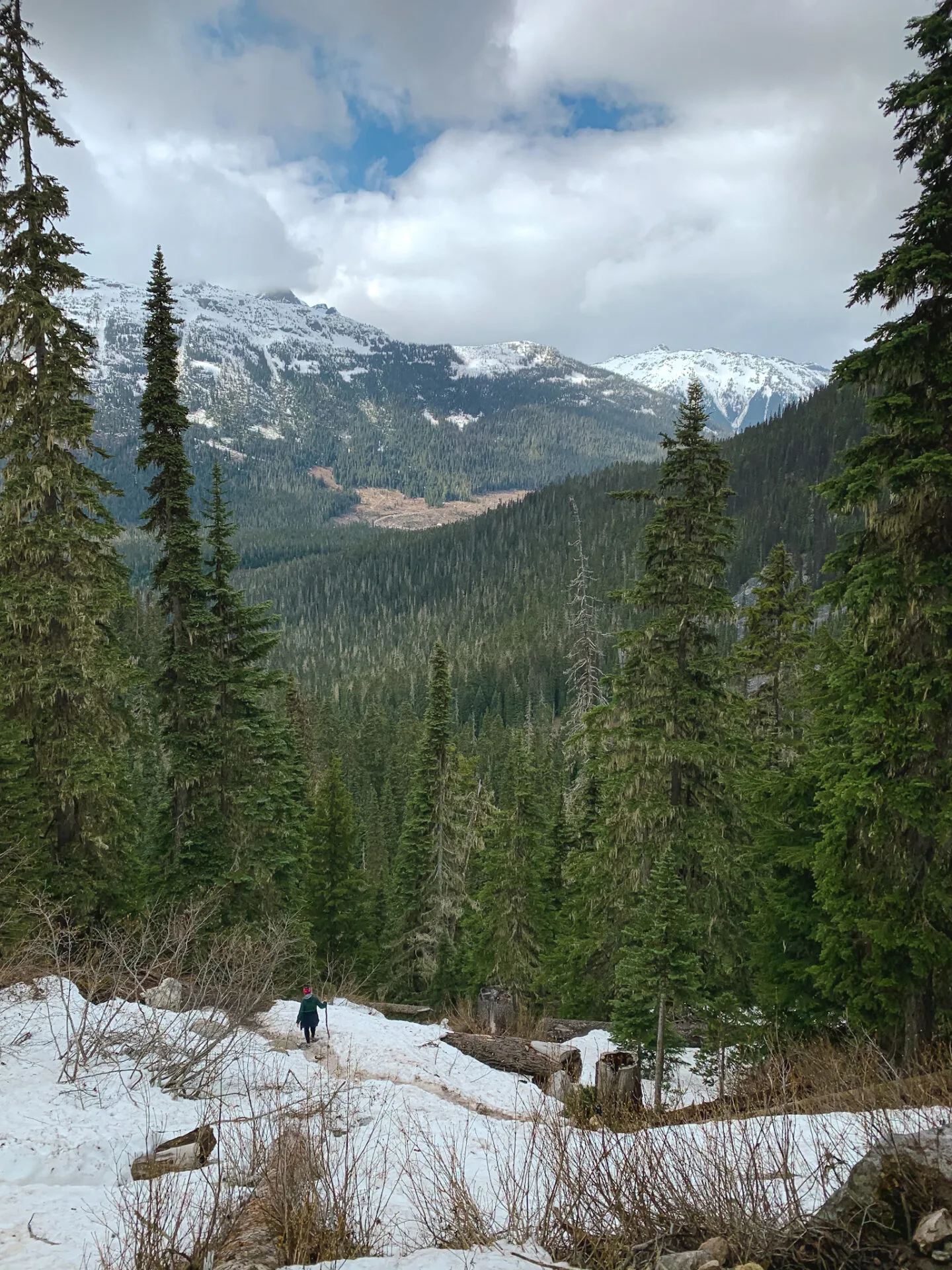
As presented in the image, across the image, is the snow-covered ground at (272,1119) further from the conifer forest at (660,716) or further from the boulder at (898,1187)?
the conifer forest at (660,716)

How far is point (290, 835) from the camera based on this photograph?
61.4ft

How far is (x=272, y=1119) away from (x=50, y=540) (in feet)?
35.3

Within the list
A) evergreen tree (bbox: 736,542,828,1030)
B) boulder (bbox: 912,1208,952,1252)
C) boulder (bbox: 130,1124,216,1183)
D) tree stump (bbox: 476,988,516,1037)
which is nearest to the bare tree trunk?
evergreen tree (bbox: 736,542,828,1030)

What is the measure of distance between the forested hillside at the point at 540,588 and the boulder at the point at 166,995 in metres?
88.8

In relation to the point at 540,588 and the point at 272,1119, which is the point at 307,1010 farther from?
the point at 540,588

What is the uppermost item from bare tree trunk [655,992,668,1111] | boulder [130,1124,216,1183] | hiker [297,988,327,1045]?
boulder [130,1124,216,1183]

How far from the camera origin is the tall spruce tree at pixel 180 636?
54.2 ft

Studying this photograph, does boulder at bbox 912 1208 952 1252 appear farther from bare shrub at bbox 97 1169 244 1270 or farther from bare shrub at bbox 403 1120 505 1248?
bare shrub at bbox 97 1169 244 1270

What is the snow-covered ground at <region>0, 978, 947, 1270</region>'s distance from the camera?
4859 millimetres

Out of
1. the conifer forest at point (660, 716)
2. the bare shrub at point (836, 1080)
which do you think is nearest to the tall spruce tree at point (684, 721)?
the conifer forest at point (660, 716)

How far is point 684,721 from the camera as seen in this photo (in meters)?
13.6

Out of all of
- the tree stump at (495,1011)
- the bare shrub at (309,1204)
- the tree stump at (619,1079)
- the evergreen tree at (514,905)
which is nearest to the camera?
the bare shrub at (309,1204)

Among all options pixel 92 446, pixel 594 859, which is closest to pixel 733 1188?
pixel 594 859

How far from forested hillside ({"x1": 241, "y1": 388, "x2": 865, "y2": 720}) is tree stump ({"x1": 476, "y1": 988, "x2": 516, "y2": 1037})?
2894 inches
